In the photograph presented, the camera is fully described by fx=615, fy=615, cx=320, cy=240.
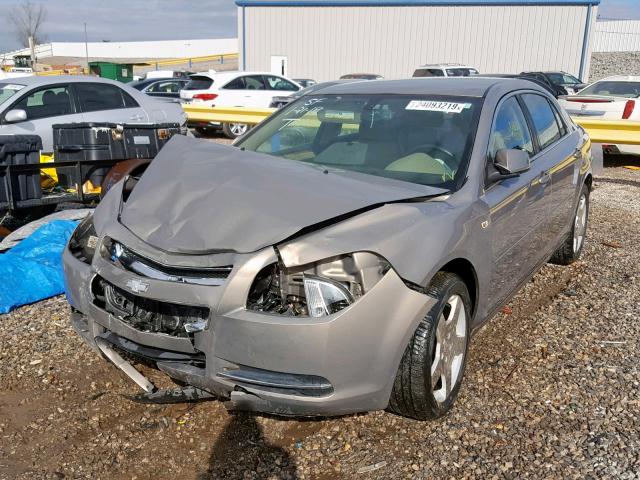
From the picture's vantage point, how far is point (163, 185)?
3268mm

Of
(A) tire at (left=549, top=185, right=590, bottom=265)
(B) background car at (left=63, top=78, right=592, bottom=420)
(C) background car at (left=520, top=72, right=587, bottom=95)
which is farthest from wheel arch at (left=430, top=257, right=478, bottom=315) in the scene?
(C) background car at (left=520, top=72, right=587, bottom=95)

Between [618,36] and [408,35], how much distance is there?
2396cm

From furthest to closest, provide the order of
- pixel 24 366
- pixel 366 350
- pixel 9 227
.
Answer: pixel 9 227 → pixel 24 366 → pixel 366 350

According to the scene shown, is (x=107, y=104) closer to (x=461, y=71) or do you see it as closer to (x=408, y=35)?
(x=461, y=71)

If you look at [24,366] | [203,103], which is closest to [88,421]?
[24,366]

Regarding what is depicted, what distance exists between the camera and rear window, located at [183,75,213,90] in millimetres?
15734

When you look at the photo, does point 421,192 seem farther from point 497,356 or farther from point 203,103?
point 203,103

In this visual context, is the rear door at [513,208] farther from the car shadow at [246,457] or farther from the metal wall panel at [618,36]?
the metal wall panel at [618,36]

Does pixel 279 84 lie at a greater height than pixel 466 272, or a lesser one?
greater

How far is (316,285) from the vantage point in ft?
8.51

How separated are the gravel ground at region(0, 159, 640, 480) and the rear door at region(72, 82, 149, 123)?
5.19m

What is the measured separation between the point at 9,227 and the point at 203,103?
30.2 ft

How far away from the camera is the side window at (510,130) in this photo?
3.73 m

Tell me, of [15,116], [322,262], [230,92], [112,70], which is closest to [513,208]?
[322,262]
